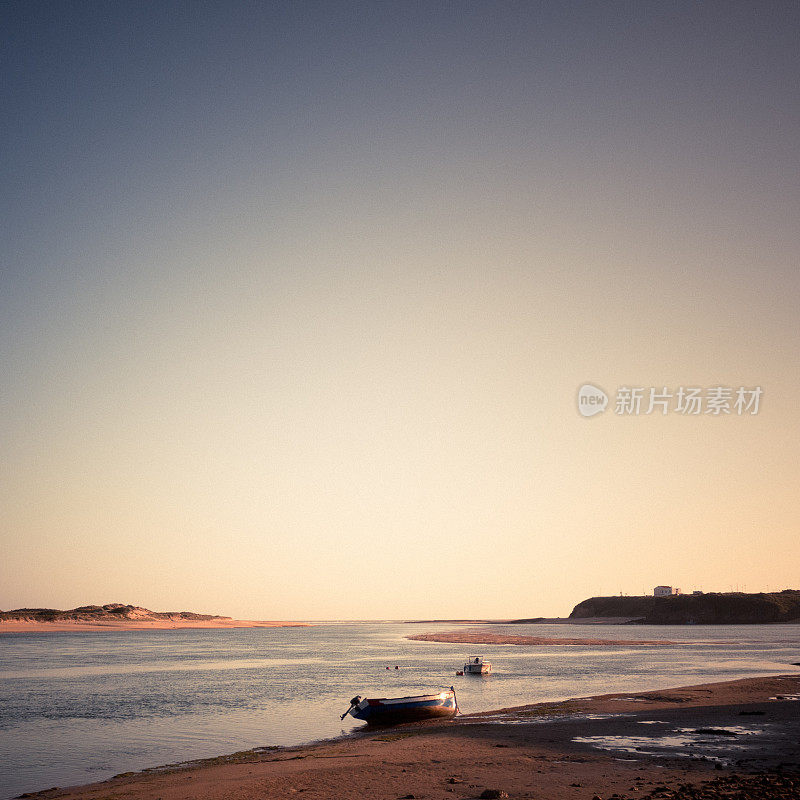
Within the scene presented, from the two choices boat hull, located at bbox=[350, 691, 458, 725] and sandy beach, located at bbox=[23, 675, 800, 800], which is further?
boat hull, located at bbox=[350, 691, 458, 725]

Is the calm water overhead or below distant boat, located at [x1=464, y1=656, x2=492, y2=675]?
below

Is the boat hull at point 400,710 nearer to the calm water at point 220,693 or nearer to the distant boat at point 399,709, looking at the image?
the distant boat at point 399,709

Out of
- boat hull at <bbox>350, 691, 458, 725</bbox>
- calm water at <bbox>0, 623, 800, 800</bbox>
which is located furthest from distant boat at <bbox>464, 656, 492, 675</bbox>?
boat hull at <bbox>350, 691, 458, 725</bbox>

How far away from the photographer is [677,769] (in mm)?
20078

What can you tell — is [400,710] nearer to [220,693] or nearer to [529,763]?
[529,763]

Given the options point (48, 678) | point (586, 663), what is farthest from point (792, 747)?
point (48, 678)

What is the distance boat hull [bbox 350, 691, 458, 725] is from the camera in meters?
35.8

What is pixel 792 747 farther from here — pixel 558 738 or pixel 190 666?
pixel 190 666

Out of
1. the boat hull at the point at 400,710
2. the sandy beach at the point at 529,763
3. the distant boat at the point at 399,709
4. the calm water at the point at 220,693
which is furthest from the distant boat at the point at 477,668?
the sandy beach at the point at 529,763

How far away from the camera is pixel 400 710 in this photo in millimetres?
36125

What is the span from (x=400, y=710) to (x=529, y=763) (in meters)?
15.2

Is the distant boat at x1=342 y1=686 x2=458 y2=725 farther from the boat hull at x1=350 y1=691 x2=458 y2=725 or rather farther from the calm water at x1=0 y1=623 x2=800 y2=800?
the calm water at x1=0 y1=623 x2=800 y2=800

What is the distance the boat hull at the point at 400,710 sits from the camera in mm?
35781

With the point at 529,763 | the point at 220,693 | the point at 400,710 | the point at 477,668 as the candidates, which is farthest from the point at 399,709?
the point at 477,668
